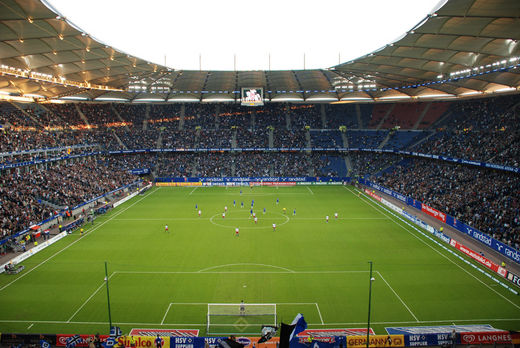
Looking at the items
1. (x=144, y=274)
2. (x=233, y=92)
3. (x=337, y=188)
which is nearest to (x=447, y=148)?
(x=337, y=188)

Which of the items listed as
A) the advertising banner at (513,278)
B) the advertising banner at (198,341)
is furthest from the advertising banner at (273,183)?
the advertising banner at (198,341)

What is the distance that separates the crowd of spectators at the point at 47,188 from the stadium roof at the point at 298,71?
11.3 m

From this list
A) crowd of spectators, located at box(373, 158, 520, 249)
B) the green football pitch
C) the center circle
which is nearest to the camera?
the green football pitch

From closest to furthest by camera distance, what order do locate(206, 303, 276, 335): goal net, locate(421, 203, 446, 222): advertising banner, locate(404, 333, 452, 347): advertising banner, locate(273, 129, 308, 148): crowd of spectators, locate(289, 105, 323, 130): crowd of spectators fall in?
1. locate(404, 333, 452, 347): advertising banner
2. locate(206, 303, 276, 335): goal net
3. locate(421, 203, 446, 222): advertising banner
4. locate(273, 129, 308, 148): crowd of spectators
5. locate(289, 105, 323, 130): crowd of spectators

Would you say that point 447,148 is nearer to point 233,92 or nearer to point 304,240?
point 304,240

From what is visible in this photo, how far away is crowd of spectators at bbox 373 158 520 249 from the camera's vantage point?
28.8m

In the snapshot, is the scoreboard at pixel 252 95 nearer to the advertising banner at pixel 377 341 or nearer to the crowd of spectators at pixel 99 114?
the crowd of spectators at pixel 99 114

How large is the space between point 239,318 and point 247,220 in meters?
19.2

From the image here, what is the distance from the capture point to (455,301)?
2016cm

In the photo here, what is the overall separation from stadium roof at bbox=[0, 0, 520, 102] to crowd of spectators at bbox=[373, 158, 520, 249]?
35.4ft

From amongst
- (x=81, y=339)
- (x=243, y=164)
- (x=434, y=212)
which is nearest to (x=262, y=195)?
(x=243, y=164)

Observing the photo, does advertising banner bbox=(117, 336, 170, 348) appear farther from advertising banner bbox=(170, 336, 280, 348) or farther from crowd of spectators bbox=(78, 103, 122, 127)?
crowd of spectators bbox=(78, 103, 122, 127)

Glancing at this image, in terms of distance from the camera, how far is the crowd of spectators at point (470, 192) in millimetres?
28797

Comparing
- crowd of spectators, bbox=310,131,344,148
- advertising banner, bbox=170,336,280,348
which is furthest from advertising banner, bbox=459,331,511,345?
crowd of spectators, bbox=310,131,344,148
